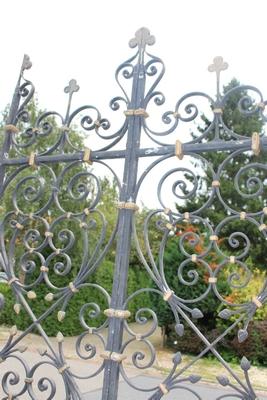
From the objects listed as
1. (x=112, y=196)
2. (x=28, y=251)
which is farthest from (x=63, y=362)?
(x=112, y=196)

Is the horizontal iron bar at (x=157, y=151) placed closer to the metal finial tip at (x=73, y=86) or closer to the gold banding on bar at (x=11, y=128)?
the gold banding on bar at (x=11, y=128)

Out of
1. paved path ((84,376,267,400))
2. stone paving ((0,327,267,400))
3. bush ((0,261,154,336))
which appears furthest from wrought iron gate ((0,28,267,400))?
bush ((0,261,154,336))

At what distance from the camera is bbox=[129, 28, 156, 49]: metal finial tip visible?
2.28m

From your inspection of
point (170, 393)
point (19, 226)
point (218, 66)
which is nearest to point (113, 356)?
point (19, 226)

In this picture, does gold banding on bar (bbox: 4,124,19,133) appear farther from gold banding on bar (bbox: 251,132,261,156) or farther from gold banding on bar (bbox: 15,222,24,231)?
gold banding on bar (bbox: 251,132,261,156)

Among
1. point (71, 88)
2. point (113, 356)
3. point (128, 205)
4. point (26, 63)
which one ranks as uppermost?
point (26, 63)

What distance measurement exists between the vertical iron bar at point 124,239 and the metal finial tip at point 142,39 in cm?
10

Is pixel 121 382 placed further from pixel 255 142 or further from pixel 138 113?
pixel 255 142

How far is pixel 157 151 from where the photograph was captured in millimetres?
2139

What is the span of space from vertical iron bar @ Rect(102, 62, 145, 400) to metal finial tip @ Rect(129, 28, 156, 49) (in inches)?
3.8

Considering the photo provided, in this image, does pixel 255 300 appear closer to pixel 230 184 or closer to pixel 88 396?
pixel 88 396

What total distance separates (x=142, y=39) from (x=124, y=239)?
1.00 meters

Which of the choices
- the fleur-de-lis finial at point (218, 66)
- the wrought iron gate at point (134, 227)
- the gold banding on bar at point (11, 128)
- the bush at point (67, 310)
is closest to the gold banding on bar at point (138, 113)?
the wrought iron gate at point (134, 227)

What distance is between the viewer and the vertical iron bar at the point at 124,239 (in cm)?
202
